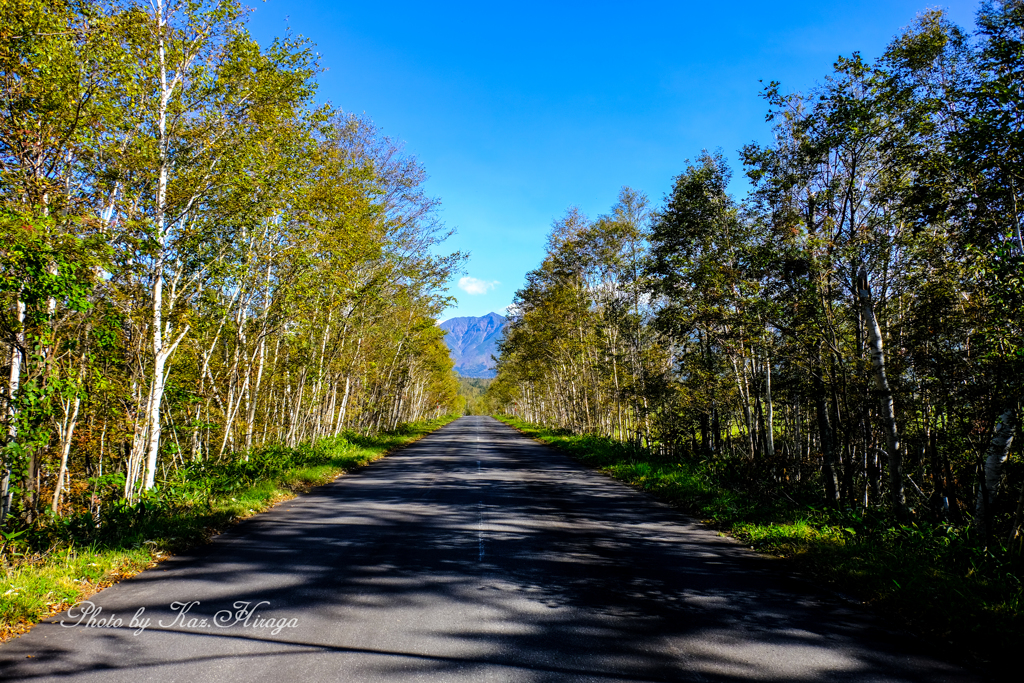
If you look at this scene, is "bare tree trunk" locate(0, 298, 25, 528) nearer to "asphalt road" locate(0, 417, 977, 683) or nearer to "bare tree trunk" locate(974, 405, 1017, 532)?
"asphalt road" locate(0, 417, 977, 683)

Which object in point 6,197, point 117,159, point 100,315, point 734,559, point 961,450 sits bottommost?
point 734,559

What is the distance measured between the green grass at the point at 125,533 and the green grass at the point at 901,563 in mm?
7935

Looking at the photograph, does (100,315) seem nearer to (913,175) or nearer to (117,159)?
(117,159)

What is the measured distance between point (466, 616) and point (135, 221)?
23.3 ft

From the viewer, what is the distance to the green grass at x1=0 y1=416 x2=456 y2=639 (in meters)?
4.52

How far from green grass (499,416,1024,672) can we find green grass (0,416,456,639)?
312 inches

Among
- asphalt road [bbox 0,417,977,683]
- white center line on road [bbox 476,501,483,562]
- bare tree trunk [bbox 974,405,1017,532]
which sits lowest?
white center line on road [bbox 476,501,483,562]

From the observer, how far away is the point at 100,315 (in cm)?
799

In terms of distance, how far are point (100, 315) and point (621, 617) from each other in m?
9.24

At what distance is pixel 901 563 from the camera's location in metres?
5.58

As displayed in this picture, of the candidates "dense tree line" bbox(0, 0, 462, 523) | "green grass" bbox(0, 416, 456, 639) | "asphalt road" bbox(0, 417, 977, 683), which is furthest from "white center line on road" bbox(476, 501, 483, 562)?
"dense tree line" bbox(0, 0, 462, 523)

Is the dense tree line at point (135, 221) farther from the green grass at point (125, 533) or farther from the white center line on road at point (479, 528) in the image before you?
the white center line on road at point (479, 528)

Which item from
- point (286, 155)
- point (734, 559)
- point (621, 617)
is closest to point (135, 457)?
point (286, 155)

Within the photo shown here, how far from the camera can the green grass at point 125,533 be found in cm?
452
